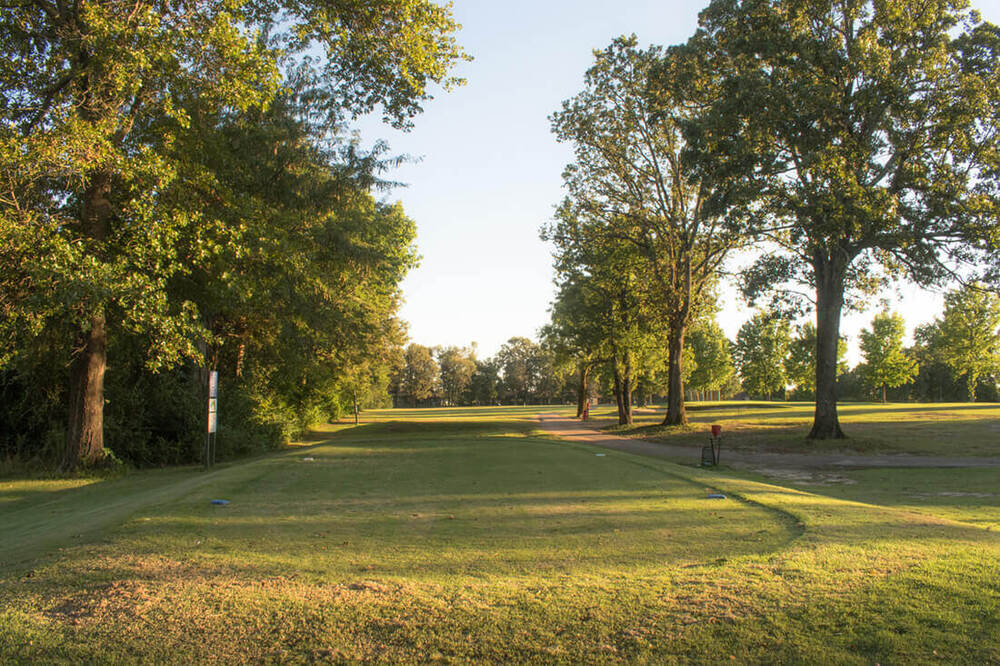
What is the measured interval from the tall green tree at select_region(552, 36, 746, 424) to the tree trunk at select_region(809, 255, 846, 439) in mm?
4982

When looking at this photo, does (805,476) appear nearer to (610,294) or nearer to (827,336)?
(827,336)

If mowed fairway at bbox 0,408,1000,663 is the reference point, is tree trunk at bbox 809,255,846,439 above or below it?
above

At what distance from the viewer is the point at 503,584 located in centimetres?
491

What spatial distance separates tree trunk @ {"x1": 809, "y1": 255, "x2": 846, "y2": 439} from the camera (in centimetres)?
2280

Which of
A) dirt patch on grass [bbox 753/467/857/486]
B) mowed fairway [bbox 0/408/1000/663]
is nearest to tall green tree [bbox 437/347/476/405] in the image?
dirt patch on grass [bbox 753/467/857/486]

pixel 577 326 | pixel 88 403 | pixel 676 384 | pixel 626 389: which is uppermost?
pixel 577 326

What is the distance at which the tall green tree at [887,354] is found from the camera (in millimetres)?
67875

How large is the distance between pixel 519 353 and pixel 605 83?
11928cm

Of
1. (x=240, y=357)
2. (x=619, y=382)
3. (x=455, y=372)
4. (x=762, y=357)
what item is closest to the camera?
(x=240, y=357)

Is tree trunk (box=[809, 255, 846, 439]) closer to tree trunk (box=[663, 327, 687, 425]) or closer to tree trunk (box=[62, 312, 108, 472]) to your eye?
tree trunk (box=[663, 327, 687, 425])

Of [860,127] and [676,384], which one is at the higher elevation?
[860,127]

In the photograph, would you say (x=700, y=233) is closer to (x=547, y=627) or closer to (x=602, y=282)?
(x=602, y=282)

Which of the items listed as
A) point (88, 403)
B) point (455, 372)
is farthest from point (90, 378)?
point (455, 372)

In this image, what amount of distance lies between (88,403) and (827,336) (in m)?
24.8
